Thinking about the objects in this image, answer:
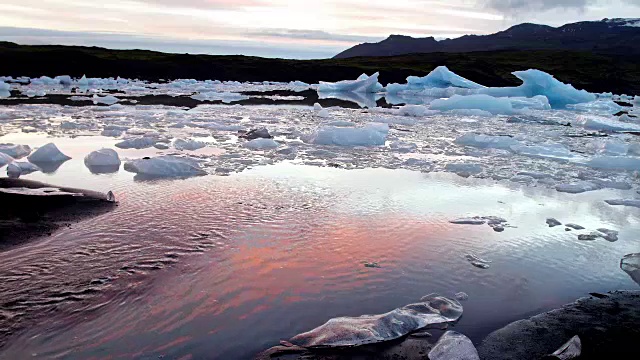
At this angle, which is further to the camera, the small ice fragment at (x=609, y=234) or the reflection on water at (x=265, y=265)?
the small ice fragment at (x=609, y=234)

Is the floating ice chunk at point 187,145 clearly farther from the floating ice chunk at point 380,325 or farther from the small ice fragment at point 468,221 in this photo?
the floating ice chunk at point 380,325

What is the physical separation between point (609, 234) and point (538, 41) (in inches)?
4853

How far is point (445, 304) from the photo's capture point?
386 centimetres

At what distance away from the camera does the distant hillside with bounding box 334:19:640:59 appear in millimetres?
100500

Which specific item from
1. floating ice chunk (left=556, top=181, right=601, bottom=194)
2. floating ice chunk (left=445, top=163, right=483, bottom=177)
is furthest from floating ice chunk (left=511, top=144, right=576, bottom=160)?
floating ice chunk (left=556, top=181, right=601, bottom=194)

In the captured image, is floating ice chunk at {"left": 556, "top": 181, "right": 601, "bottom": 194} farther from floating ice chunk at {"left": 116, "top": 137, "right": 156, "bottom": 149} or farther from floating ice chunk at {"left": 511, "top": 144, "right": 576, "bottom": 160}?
floating ice chunk at {"left": 116, "top": 137, "right": 156, "bottom": 149}

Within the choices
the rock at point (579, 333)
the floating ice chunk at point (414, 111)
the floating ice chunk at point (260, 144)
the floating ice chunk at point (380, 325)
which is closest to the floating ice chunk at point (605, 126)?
the floating ice chunk at point (414, 111)

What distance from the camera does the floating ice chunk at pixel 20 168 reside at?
713 cm

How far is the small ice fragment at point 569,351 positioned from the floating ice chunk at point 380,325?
683 mm

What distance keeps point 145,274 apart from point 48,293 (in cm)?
71

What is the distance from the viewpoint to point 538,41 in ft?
378

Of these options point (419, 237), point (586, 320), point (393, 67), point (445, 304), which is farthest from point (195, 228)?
point (393, 67)

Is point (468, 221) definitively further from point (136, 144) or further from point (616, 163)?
point (136, 144)

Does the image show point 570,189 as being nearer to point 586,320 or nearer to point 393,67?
point 586,320
